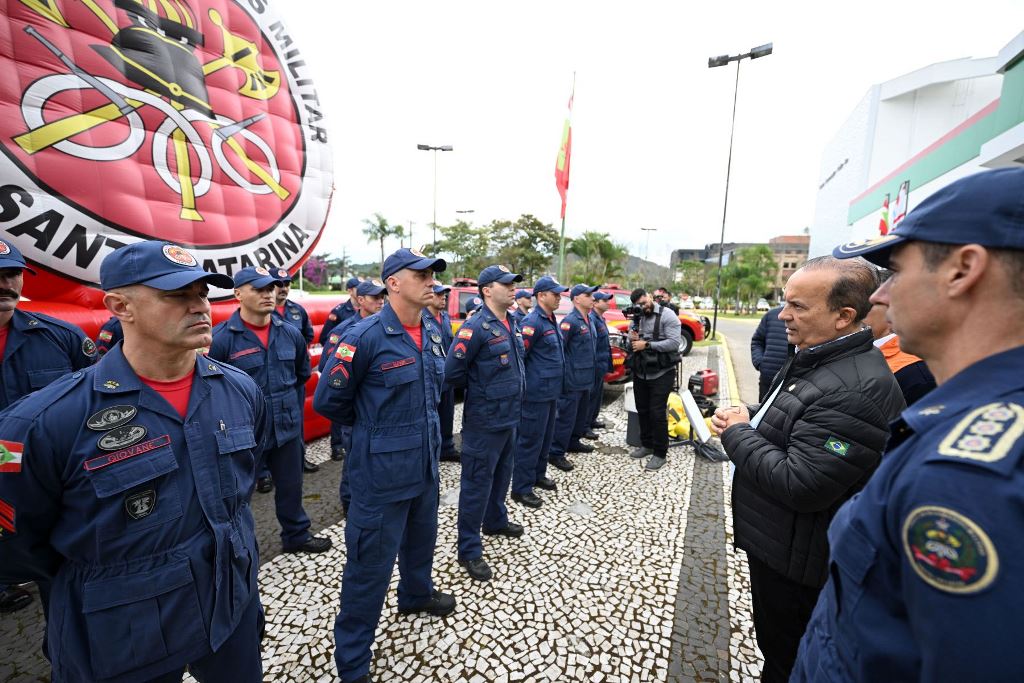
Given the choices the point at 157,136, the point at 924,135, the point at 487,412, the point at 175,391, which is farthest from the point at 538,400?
the point at 924,135

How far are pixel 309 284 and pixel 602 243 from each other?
2815 cm

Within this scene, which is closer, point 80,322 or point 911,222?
A: point 911,222

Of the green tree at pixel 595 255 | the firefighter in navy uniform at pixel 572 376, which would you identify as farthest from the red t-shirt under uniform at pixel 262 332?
the green tree at pixel 595 255

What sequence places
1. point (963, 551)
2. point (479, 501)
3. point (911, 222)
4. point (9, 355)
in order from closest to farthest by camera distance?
point (963, 551), point (911, 222), point (9, 355), point (479, 501)

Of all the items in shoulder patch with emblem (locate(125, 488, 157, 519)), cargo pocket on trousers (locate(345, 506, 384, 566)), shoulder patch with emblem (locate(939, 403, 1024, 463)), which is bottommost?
cargo pocket on trousers (locate(345, 506, 384, 566))

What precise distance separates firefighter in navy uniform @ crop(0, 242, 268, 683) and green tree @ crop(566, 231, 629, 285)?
28.6 meters

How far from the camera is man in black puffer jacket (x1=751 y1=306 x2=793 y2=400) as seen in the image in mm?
4559

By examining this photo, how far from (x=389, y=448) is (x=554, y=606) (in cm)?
146

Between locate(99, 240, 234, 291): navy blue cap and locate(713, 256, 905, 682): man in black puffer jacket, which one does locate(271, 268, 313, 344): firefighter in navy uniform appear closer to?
locate(99, 240, 234, 291): navy blue cap

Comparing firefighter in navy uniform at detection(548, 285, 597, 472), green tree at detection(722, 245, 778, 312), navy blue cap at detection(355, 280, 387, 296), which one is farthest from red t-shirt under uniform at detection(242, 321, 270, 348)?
green tree at detection(722, 245, 778, 312)

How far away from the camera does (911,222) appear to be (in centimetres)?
85

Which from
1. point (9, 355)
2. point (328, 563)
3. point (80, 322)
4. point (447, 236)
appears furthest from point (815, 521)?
point (447, 236)

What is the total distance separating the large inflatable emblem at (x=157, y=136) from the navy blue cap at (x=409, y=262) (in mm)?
2426

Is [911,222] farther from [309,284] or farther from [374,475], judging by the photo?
[309,284]
